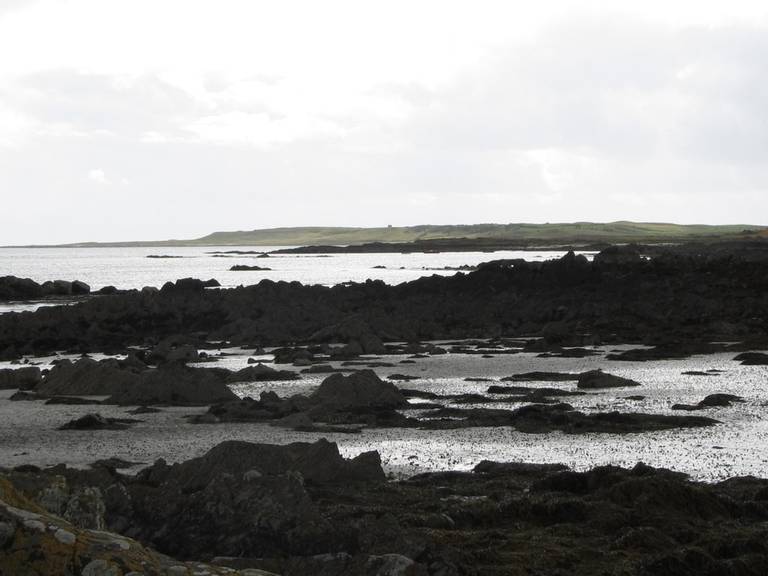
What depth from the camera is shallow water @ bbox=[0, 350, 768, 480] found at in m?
17.9

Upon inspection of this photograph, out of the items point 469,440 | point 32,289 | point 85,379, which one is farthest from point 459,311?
point 32,289

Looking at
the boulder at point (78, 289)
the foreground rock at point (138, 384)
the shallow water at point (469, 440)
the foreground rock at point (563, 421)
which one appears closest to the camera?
the shallow water at point (469, 440)

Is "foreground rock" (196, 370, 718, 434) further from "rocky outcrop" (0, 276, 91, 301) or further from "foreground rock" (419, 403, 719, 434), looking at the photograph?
"rocky outcrop" (0, 276, 91, 301)

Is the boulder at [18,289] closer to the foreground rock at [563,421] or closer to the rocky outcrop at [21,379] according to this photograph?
the rocky outcrop at [21,379]

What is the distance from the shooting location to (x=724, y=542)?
10.8 meters

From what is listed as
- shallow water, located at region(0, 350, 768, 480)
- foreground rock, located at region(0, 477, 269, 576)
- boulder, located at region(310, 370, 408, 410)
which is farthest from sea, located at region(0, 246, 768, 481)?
foreground rock, located at region(0, 477, 269, 576)

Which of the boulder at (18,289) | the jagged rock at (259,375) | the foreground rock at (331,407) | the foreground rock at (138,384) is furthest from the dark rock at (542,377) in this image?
the boulder at (18,289)

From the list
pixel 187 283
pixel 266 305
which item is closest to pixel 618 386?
pixel 266 305

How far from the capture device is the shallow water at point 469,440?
58.7 ft

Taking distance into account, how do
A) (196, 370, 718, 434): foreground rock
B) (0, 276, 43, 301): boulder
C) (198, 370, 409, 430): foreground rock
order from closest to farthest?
1. (196, 370, 718, 434): foreground rock
2. (198, 370, 409, 430): foreground rock
3. (0, 276, 43, 301): boulder

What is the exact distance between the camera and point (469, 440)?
20031 millimetres

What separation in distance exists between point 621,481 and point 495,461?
159 inches

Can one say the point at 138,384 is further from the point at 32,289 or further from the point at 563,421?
the point at 32,289

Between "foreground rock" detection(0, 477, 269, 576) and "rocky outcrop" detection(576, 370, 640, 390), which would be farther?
"rocky outcrop" detection(576, 370, 640, 390)
